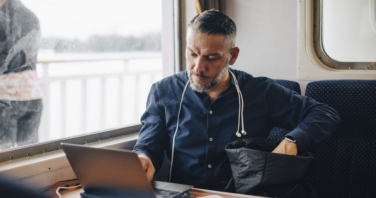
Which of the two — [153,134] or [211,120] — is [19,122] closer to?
[153,134]

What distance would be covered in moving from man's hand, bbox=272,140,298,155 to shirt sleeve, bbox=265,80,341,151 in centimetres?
3

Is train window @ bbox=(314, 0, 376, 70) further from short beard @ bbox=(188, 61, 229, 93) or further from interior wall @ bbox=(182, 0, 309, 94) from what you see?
short beard @ bbox=(188, 61, 229, 93)

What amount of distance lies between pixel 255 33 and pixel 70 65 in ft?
5.50

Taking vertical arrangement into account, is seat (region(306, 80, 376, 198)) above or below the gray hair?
below

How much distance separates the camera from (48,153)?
60.9 inches

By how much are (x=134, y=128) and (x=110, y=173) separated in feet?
3.60

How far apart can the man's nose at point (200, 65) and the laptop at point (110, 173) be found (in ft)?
1.83

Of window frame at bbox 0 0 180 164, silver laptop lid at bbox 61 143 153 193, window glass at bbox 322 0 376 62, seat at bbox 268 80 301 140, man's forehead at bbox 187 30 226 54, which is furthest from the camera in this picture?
window glass at bbox 322 0 376 62

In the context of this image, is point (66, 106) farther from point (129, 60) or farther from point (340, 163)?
point (340, 163)

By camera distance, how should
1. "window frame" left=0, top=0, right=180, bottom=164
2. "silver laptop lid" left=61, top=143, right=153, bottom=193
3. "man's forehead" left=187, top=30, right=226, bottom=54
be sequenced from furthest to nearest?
"window frame" left=0, top=0, right=180, bottom=164, "man's forehead" left=187, top=30, right=226, bottom=54, "silver laptop lid" left=61, top=143, right=153, bottom=193

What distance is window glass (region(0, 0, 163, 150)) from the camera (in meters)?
1.52

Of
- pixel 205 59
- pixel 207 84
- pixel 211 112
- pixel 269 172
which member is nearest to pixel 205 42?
pixel 205 59

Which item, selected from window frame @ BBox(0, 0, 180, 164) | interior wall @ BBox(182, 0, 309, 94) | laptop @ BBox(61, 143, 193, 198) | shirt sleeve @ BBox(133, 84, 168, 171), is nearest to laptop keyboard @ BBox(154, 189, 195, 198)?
laptop @ BBox(61, 143, 193, 198)

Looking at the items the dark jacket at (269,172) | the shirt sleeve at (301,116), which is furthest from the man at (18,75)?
the shirt sleeve at (301,116)
